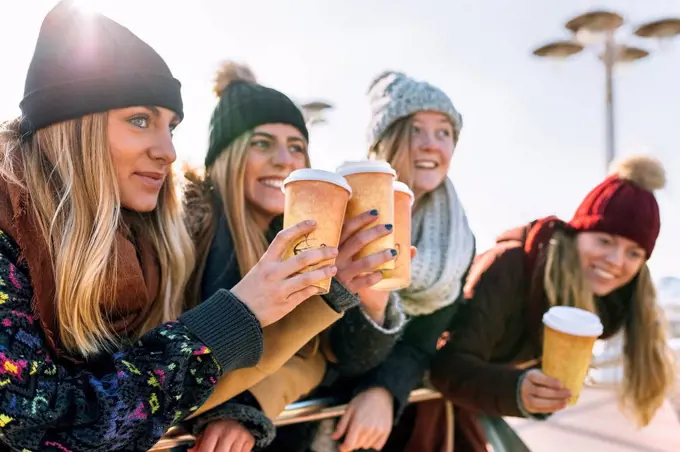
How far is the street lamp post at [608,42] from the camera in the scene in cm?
873

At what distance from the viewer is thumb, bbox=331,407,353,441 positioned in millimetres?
2275

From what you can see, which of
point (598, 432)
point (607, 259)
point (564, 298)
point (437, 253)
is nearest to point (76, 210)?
point (437, 253)

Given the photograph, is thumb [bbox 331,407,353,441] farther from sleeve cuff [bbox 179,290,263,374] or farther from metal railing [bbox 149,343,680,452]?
sleeve cuff [bbox 179,290,263,374]

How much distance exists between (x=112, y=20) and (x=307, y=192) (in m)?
0.81

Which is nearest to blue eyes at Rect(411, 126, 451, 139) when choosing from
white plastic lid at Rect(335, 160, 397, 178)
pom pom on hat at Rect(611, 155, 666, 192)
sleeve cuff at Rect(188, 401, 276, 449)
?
pom pom on hat at Rect(611, 155, 666, 192)

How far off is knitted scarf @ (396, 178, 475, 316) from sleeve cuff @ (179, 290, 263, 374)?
3.47 feet

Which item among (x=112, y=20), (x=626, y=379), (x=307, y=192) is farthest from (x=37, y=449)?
(x=626, y=379)

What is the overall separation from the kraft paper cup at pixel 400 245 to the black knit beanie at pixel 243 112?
2.46 ft

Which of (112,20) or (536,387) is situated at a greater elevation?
(112,20)

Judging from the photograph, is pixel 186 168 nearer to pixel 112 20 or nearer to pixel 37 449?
pixel 112 20

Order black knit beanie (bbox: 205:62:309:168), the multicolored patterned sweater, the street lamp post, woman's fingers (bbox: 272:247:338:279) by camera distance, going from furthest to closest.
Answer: the street lamp post, black knit beanie (bbox: 205:62:309:168), woman's fingers (bbox: 272:247:338:279), the multicolored patterned sweater

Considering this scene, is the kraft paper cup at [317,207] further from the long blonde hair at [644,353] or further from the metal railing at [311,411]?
the long blonde hair at [644,353]

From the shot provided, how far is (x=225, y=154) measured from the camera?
2357 millimetres

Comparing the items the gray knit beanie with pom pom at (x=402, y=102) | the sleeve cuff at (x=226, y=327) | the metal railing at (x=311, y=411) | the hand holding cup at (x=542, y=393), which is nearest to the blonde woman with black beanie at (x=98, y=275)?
the sleeve cuff at (x=226, y=327)
